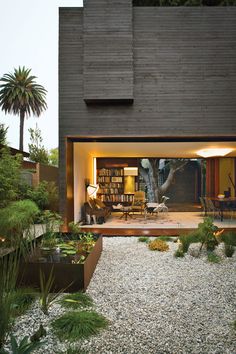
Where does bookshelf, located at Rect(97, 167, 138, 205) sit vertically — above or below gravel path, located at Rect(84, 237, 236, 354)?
above

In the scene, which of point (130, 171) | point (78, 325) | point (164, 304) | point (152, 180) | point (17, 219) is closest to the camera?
point (78, 325)

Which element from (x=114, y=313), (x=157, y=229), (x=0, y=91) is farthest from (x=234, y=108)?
(x=0, y=91)

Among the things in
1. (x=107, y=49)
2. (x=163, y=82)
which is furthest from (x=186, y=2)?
(x=107, y=49)

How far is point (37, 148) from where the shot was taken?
14273 millimetres

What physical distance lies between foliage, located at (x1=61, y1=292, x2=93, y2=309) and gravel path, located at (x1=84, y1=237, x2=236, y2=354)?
0.43ft

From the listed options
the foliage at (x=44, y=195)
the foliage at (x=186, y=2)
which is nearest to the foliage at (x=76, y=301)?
the foliage at (x=44, y=195)

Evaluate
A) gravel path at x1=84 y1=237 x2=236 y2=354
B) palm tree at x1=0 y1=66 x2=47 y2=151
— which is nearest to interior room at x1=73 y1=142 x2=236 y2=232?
gravel path at x1=84 y1=237 x2=236 y2=354

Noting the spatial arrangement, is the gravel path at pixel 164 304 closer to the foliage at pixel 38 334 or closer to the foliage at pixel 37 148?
the foliage at pixel 38 334

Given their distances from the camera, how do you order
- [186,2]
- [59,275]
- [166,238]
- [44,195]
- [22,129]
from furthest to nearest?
[22,129] < [186,2] < [44,195] < [166,238] < [59,275]

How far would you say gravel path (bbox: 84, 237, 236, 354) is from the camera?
2520 millimetres

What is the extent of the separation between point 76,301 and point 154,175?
433 inches

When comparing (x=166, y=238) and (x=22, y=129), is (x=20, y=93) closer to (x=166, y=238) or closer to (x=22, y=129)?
(x=22, y=129)

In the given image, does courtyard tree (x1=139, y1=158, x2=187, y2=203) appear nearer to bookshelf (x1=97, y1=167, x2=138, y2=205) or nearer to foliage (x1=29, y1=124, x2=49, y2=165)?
bookshelf (x1=97, y1=167, x2=138, y2=205)

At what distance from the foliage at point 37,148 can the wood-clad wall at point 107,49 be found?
7.58m
